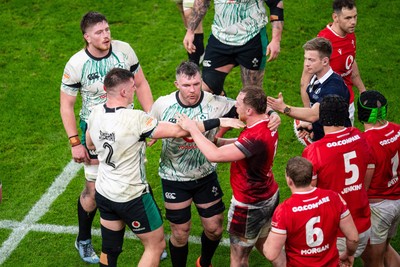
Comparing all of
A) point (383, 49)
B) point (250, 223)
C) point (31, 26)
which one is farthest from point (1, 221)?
point (383, 49)

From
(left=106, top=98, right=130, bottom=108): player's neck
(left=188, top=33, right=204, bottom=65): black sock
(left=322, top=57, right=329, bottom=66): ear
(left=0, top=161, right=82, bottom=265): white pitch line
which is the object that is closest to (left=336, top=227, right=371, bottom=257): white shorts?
(left=322, top=57, right=329, bottom=66): ear

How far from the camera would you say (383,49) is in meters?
12.5

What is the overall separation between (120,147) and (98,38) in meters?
1.61

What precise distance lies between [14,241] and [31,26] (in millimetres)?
5889

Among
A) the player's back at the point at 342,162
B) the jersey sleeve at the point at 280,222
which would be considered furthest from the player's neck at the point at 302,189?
the player's back at the point at 342,162

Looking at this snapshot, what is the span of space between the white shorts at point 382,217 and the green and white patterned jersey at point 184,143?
172 centimetres

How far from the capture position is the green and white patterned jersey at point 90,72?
791 centimetres

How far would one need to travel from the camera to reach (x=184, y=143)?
739 centimetres

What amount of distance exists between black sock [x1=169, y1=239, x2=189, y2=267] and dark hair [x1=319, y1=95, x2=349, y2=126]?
6.98 feet

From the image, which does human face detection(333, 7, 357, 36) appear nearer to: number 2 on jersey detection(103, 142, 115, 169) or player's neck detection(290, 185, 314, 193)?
player's neck detection(290, 185, 314, 193)

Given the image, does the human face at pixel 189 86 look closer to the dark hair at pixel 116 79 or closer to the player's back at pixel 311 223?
the dark hair at pixel 116 79

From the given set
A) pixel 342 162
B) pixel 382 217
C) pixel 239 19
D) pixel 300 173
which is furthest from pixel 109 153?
pixel 239 19

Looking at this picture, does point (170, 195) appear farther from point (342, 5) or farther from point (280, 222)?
point (342, 5)

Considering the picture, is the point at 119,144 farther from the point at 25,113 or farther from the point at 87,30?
the point at 25,113
